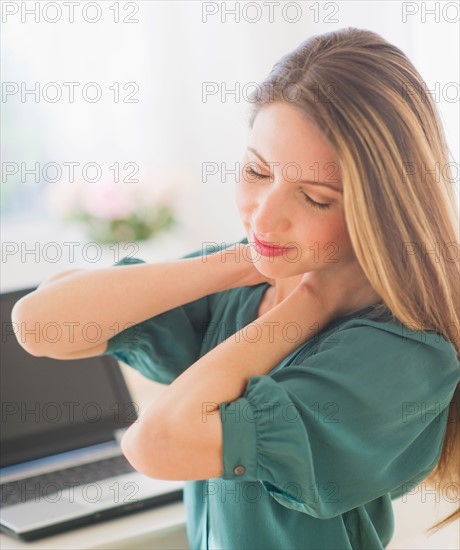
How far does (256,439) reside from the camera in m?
0.80

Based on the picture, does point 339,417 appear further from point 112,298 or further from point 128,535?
point 128,535

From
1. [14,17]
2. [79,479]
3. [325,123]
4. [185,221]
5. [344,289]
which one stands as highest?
[14,17]

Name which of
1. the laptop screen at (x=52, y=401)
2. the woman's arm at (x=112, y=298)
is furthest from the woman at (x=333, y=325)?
the laptop screen at (x=52, y=401)

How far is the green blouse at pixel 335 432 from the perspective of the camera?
81 cm

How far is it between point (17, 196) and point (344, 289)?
168cm

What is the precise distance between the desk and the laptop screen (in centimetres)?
22

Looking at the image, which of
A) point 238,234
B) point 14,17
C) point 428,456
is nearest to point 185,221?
point 238,234

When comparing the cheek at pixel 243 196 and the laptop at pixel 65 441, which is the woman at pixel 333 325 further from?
the laptop at pixel 65 441

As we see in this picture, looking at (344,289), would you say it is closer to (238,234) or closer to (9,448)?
(9,448)

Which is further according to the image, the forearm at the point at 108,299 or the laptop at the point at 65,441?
the laptop at the point at 65,441

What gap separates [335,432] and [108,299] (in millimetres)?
353

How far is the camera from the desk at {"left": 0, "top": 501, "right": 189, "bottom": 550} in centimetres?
116

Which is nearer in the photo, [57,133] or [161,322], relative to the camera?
[161,322]

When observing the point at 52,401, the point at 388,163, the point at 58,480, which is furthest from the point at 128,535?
the point at 388,163
